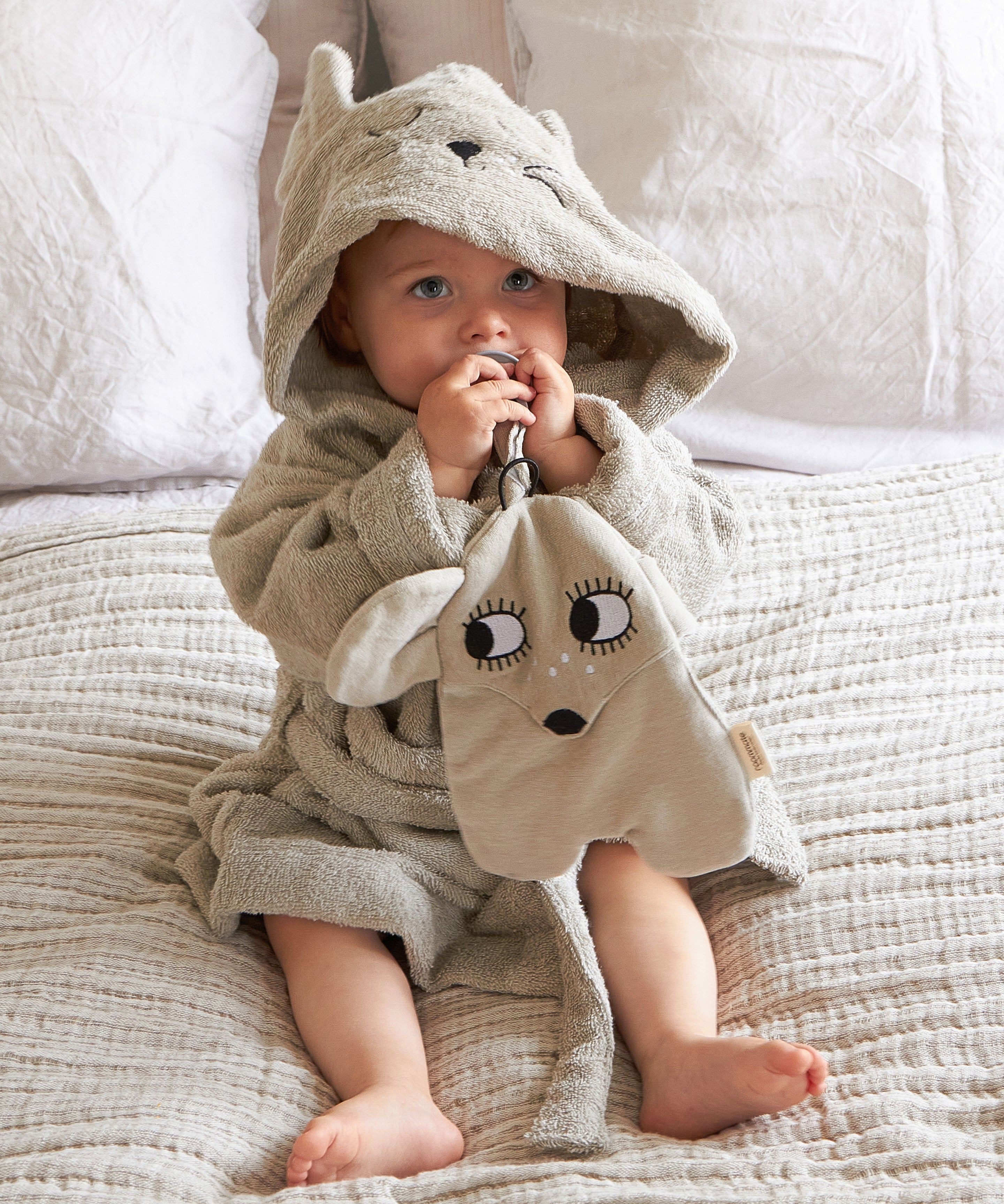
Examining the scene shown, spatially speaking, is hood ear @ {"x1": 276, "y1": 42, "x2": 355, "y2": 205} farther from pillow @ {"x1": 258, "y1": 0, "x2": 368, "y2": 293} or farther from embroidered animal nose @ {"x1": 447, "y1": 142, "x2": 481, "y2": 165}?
pillow @ {"x1": 258, "y1": 0, "x2": 368, "y2": 293}

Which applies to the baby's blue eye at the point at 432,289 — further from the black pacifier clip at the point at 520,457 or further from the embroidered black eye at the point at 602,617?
the embroidered black eye at the point at 602,617

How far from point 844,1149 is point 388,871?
1.18 ft

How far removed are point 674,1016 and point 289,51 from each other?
1408 millimetres

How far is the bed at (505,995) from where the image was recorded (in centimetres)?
64

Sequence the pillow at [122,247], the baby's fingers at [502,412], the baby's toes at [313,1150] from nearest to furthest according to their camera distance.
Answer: the baby's toes at [313,1150] < the baby's fingers at [502,412] < the pillow at [122,247]

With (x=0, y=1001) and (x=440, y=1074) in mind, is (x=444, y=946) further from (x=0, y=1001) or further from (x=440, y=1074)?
(x=0, y=1001)

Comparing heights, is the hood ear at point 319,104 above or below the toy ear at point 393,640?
above

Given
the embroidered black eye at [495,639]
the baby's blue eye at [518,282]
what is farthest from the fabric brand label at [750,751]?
the baby's blue eye at [518,282]

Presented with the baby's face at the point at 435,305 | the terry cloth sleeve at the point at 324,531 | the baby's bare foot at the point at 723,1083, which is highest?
the baby's face at the point at 435,305

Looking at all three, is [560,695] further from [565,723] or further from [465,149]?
[465,149]

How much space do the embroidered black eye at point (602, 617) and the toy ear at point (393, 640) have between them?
0.08 metres

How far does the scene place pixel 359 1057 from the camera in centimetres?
72

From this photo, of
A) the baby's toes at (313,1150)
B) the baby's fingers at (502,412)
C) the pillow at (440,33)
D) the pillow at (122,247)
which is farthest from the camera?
the pillow at (440,33)

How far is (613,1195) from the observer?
576 mm
